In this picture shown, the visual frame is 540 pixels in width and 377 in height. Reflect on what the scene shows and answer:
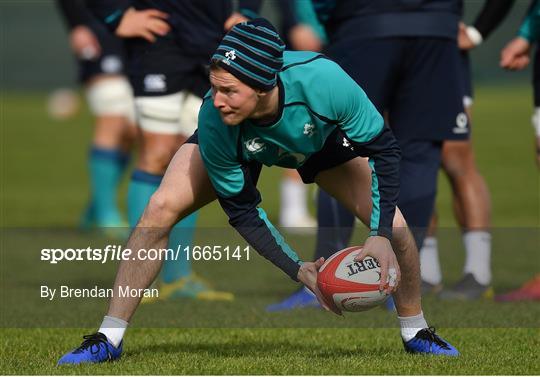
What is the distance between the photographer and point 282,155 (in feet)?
19.0

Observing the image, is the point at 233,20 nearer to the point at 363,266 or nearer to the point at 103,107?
the point at 363,266

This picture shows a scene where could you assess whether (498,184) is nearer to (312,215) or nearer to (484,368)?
(312,215)

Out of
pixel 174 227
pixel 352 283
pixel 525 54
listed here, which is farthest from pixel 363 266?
pixel 525 54

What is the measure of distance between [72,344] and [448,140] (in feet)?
8.55

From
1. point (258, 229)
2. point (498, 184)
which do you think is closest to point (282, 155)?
point (258, 229)

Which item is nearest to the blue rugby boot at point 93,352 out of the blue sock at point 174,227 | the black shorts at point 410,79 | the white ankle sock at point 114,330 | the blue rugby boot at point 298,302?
the white ankle sock at point 114,330

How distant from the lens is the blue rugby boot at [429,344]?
6.05 m

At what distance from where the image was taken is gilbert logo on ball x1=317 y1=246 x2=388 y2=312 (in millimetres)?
5699

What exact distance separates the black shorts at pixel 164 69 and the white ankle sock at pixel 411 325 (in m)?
2.56

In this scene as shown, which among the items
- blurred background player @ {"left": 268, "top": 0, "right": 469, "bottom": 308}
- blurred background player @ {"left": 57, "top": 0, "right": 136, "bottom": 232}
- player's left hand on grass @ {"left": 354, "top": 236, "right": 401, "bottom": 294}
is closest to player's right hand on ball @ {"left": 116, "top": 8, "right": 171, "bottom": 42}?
blurred background player @ {"left": 268, "top": 0, "right": 469, "bottom": 308}

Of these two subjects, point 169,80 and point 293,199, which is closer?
point 169,80

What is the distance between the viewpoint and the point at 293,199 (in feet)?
40.3

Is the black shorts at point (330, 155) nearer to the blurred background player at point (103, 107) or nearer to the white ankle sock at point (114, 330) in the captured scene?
the white ankle sock at point (114, 330)

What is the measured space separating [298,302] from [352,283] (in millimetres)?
1981
